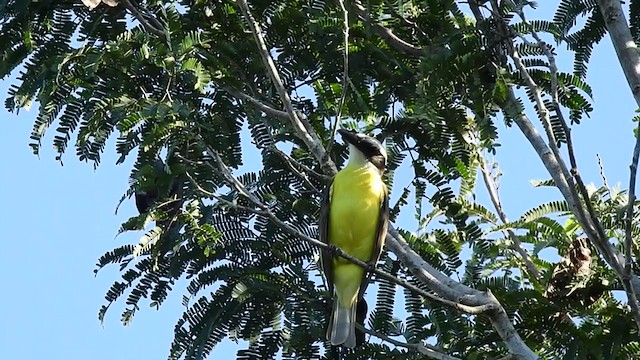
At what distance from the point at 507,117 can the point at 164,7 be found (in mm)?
1775

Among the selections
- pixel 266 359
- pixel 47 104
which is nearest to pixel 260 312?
pixel 266 359

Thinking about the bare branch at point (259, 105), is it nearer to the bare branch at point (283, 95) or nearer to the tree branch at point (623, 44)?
the bare branch at point (283, 95)

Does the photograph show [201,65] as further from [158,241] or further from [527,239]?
[527,239]

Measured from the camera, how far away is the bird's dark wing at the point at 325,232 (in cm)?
560

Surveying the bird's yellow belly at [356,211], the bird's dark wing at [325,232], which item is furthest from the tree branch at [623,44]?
the bird's yellow belly at [356,211]

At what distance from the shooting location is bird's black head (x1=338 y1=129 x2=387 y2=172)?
231 inches

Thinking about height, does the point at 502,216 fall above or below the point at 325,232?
above

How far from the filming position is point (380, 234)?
571 centimetres

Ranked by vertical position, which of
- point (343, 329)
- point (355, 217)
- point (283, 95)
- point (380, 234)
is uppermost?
point (355, 217)

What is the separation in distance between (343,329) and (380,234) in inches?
28.0

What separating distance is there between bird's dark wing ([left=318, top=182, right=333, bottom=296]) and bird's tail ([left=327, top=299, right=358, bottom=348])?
0.29 m

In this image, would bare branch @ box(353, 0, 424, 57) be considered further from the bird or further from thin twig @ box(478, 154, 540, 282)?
thin twig @ box(478, 154, 540, 282)

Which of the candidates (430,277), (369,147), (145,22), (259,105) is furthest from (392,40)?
(430,277)

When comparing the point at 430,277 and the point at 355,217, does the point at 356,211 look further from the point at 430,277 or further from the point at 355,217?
the point at 430,277
